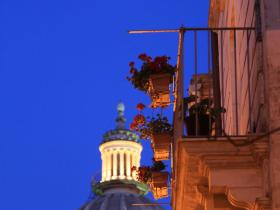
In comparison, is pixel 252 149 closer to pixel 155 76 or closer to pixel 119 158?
pixel 155 76

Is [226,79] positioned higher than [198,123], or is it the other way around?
[226,79]

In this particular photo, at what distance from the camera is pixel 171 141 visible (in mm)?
15883

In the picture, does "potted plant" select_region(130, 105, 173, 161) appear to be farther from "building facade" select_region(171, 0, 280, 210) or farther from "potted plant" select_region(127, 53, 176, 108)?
"building facade" select_region(171, 0, 280, 210)

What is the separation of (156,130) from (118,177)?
81831 millimetres

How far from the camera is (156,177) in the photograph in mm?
17312

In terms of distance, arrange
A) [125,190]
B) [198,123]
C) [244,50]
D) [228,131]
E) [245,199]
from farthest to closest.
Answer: [125,190]
[228,131]
[244,50]
[198,123]
[245,199]

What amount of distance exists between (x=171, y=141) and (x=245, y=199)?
3.70 metres

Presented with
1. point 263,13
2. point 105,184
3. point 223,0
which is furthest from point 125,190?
point 263,13

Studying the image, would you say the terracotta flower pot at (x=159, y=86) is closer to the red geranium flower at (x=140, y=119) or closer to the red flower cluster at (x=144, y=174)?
the red geranium flower at (x=140, y=119)

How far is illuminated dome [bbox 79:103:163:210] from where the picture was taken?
9577 centimetres

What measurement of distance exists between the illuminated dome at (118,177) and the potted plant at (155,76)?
77.2m

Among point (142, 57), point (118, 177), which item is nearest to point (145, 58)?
point (142, 57)

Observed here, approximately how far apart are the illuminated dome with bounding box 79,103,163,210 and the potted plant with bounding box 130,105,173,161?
252 feet

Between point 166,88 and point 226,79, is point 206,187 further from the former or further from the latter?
point 226,79
